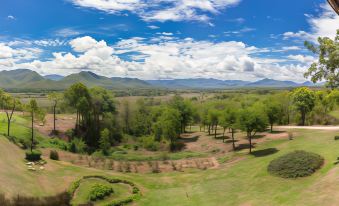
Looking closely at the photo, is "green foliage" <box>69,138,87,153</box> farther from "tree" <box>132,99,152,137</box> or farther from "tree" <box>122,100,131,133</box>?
"tree" <box>132,99,152,137</box>

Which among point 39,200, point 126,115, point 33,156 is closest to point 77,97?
point 126,115

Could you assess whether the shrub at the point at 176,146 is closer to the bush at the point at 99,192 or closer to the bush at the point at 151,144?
the bush at the point at 151,144

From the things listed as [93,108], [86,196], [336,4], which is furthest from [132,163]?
[336,4]

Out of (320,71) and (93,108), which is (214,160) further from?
(93,108)

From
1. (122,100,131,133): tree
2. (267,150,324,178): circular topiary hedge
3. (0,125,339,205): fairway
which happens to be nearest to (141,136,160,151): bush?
(122,100,131,133): tree

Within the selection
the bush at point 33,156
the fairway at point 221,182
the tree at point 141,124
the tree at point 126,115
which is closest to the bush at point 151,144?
the tree at point 141,124

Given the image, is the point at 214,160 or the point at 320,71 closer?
the point at 320,71
